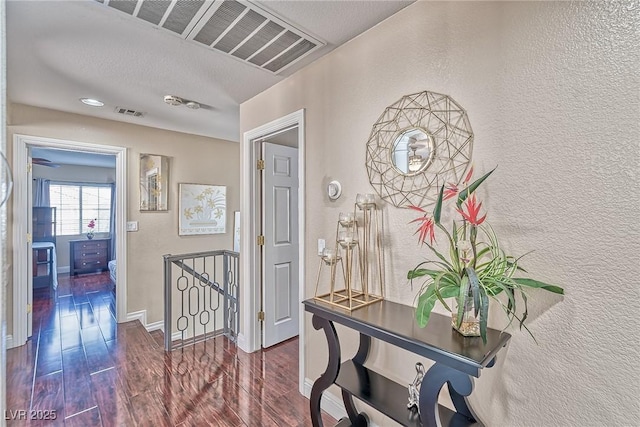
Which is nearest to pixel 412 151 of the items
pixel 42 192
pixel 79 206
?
pixel 42 192

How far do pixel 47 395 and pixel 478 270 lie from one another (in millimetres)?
3012

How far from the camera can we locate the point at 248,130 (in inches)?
109

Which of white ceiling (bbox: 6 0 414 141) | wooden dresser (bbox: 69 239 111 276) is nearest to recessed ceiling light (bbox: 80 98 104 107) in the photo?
white ceiling (bbox: 6 0 414 141)

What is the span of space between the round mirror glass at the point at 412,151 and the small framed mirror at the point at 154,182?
11.0 feet

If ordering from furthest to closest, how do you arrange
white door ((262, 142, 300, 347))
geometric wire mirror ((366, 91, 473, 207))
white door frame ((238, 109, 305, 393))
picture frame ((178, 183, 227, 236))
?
picture frame ((178, 183, 227, 236)) → white door ((262, 142, 300, 347)) → white door frame ((238, 109, 305, 393)) → geometric wire mirror ((366, 91, 473, 207))

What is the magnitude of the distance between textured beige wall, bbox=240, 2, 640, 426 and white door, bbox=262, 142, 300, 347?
1631 millimetres

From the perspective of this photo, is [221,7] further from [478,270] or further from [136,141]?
[136,141]

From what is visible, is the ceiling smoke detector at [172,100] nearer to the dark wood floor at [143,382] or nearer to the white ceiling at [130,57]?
the white ceiling at [130,57]

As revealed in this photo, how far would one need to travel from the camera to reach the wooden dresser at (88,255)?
626 centimetres

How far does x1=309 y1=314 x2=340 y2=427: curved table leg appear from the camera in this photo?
1.51 m

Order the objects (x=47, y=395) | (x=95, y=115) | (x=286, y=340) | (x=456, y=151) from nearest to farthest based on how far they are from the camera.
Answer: (x=456, y=151) → (x=47, y=395) → (x=286, y=340) → (x=95, y=115)

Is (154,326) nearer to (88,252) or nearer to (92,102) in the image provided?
(92,102)

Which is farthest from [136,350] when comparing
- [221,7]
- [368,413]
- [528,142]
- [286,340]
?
[528,142]

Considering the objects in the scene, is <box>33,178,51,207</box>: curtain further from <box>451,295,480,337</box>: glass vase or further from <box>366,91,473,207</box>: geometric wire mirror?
<box>451,295,480,337</box>: glass vase
